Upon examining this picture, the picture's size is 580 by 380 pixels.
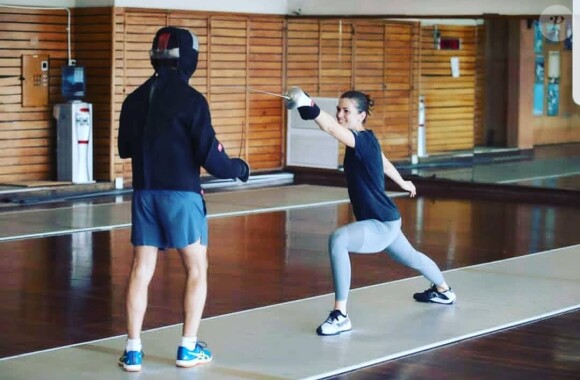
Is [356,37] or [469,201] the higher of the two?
[356,37]

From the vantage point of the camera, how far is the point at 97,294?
27.2 feet

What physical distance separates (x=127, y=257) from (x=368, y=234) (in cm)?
324

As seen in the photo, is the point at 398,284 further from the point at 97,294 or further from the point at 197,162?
the point at 197,162

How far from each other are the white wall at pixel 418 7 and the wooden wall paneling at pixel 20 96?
362cm

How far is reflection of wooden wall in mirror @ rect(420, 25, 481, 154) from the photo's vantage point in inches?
629

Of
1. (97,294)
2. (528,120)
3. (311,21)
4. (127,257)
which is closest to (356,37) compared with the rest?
(311,21)

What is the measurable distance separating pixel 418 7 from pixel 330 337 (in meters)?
9.67

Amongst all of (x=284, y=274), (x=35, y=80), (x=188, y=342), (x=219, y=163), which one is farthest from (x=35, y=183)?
(x=219, y=163)

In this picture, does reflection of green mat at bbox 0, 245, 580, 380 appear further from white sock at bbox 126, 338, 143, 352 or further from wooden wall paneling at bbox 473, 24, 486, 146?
wooden wall paneling at bbox 473, 24, 486, 146

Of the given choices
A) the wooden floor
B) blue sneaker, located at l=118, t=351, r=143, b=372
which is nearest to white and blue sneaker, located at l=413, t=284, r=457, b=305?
the wooden floor

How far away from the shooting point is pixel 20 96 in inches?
567

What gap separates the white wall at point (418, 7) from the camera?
1496 cm

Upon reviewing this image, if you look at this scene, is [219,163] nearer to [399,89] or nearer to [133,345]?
[133,345]

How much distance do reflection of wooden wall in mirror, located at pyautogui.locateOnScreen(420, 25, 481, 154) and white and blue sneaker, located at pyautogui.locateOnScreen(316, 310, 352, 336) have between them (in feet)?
29.9
